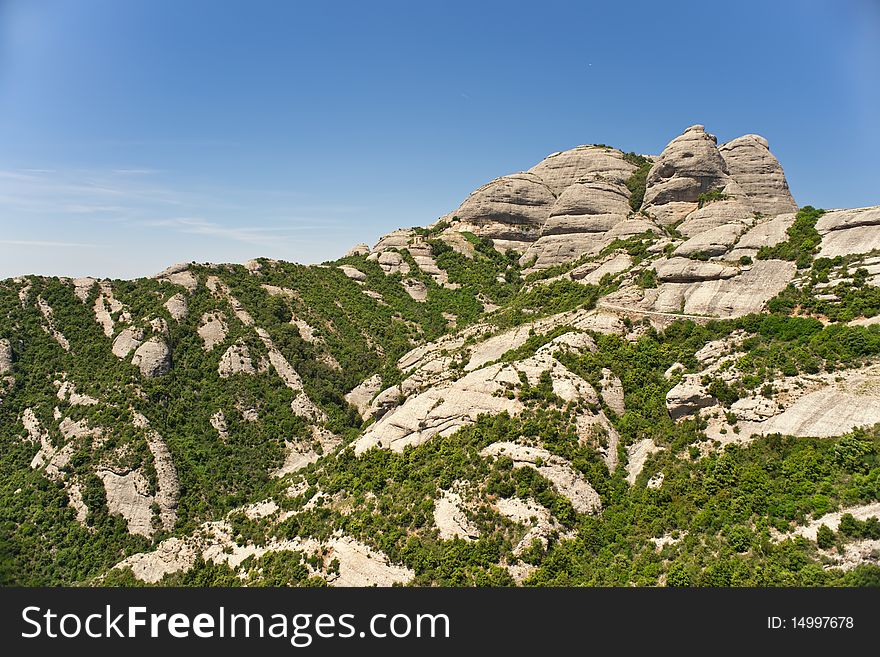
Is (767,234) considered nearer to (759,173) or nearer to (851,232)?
(851,232)

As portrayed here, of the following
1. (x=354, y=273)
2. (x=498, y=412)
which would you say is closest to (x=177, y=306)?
(x=354, y=273)

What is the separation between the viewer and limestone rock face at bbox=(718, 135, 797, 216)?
79000 millimetres

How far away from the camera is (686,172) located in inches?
2953

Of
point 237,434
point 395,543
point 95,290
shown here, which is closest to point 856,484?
point 395,543

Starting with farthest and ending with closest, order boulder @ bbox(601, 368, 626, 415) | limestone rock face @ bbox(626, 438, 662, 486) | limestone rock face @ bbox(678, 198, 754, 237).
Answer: limestone rock face @ bbox(678, 198, 754, 237) → boulder @ bbox(601, 368, 626, 415) → limestone rock face @ bbox(626, 438, 662, 486)

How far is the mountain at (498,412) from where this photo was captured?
90.5 ft

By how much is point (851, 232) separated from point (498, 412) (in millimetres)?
39562

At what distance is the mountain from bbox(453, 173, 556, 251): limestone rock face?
28.7ft

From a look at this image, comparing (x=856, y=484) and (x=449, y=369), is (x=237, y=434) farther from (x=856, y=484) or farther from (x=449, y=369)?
(x=856, y=484)

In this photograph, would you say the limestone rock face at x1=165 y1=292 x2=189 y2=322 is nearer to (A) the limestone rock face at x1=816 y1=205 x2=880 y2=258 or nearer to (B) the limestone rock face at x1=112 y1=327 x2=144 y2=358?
(B) the limestone rock face at x1=112 y1=327 x2=144 y2=358

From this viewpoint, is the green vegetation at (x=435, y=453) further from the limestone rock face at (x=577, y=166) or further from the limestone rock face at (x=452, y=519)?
the limestone rock face at (x=577, y=166)

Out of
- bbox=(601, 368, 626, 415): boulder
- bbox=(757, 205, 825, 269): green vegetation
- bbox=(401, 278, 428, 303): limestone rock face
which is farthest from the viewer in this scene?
bbox=(401, 278, 428, 303): limestone rock face

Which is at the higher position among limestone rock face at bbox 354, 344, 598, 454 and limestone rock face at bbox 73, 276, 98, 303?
limestone rock face at bbox 73, 276, 98, 303

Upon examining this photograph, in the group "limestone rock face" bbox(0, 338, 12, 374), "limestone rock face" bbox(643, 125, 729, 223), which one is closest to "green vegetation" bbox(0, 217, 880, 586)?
"limestone rock face" bbox(0, 338, 12, 374)
